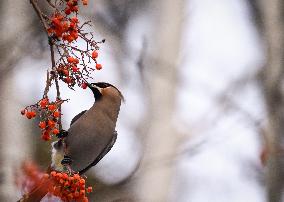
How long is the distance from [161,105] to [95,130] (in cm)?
39

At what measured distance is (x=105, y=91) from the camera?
2.47m

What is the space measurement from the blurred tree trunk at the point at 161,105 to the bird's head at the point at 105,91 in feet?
0.92

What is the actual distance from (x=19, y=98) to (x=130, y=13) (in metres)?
3.17

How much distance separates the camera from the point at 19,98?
2.80m

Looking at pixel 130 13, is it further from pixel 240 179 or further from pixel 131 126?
pixel 131 126

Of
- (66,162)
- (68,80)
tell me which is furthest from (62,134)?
(68,80)

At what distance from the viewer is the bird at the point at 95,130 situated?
2.36 m

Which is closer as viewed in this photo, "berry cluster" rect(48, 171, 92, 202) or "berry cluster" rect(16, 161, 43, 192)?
"berry cluster" rect(48, 171, 92, 202)

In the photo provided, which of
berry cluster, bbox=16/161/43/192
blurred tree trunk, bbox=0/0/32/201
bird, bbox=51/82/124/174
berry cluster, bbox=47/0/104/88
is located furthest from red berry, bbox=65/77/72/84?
blurred tree trunk, bbox=0/0/32/201

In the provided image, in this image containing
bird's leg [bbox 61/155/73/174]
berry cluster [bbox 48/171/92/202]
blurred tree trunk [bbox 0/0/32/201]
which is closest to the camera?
berry cluster [bbox 48/171/92/202]

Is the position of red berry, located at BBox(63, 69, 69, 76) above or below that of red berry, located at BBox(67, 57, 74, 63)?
below

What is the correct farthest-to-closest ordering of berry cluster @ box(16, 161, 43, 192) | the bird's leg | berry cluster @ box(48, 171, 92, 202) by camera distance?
berry cluster @ box(16, 161, 43, 192) < the bird's leg < berry cluster @ box(48, 171, 92, 202)

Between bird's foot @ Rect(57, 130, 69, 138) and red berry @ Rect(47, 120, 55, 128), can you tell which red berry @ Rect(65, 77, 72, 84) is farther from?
bird's foot @ Rect(57, 130, 69, 138)

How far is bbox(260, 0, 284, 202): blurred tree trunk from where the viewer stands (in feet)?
7.47
